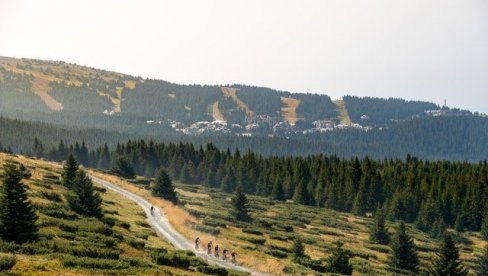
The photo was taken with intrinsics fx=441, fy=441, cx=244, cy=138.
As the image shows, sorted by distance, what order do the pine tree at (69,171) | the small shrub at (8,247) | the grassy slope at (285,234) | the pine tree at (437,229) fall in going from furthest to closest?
the pine tree at (437,229)
the pine tree at (69,171)
the grassy slope at (285,234)
the small shrub at (8,247)

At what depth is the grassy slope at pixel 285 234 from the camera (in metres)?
50.8

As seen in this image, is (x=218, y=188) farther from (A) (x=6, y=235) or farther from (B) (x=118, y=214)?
(A) (x=6, y=235)

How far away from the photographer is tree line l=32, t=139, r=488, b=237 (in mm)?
108438

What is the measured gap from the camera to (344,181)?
127 metres

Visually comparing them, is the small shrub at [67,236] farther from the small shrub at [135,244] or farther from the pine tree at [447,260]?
the pine tree at [447,260]

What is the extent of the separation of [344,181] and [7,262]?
369 feet

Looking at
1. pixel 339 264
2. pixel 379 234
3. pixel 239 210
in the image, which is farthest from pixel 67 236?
pixel 379 234

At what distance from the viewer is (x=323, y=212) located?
351 feet

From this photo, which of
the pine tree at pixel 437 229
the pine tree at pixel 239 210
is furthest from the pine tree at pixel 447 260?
the pine tree at pixel 437 229

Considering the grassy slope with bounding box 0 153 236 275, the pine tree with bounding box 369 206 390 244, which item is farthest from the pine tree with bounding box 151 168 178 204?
the pine tree with bounding box 369 206 390 244

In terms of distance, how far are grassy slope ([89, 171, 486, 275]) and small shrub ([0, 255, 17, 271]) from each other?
74.7ft

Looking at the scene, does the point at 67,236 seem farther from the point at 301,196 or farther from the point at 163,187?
the point at 301,196

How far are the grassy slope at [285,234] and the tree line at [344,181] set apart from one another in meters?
7.82

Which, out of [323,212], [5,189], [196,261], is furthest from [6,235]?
[323,212]
